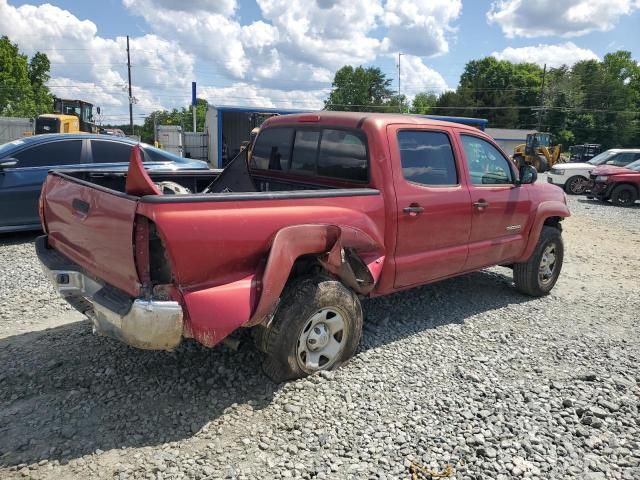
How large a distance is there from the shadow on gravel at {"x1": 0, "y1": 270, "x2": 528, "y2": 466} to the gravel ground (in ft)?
0.04

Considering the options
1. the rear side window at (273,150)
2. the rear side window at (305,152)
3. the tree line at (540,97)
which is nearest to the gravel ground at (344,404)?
the rear side window at (305,152)

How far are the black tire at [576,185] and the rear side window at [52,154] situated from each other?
680 inches

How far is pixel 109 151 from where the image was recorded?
26.3ft

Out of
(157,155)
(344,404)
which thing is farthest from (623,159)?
(344,404)

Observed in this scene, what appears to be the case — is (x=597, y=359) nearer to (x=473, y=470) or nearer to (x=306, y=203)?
(x=473, y=470)

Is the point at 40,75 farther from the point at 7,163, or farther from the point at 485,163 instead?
the point at 485,163

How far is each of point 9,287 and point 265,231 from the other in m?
3.85

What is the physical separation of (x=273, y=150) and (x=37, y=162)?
15.0 ft

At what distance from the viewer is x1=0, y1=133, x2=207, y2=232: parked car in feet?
23.3

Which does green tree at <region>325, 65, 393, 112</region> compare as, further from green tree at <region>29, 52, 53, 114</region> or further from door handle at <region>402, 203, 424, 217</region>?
door handle at <region>402, 203, 424, 217</region>

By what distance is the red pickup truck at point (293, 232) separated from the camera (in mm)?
2826

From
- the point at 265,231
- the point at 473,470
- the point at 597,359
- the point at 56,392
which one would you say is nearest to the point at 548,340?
the point at 597,359

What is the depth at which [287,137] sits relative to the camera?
4684mm

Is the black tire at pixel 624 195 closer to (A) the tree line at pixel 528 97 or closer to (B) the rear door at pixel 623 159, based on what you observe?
(B) the rear door at pixel 623 159
